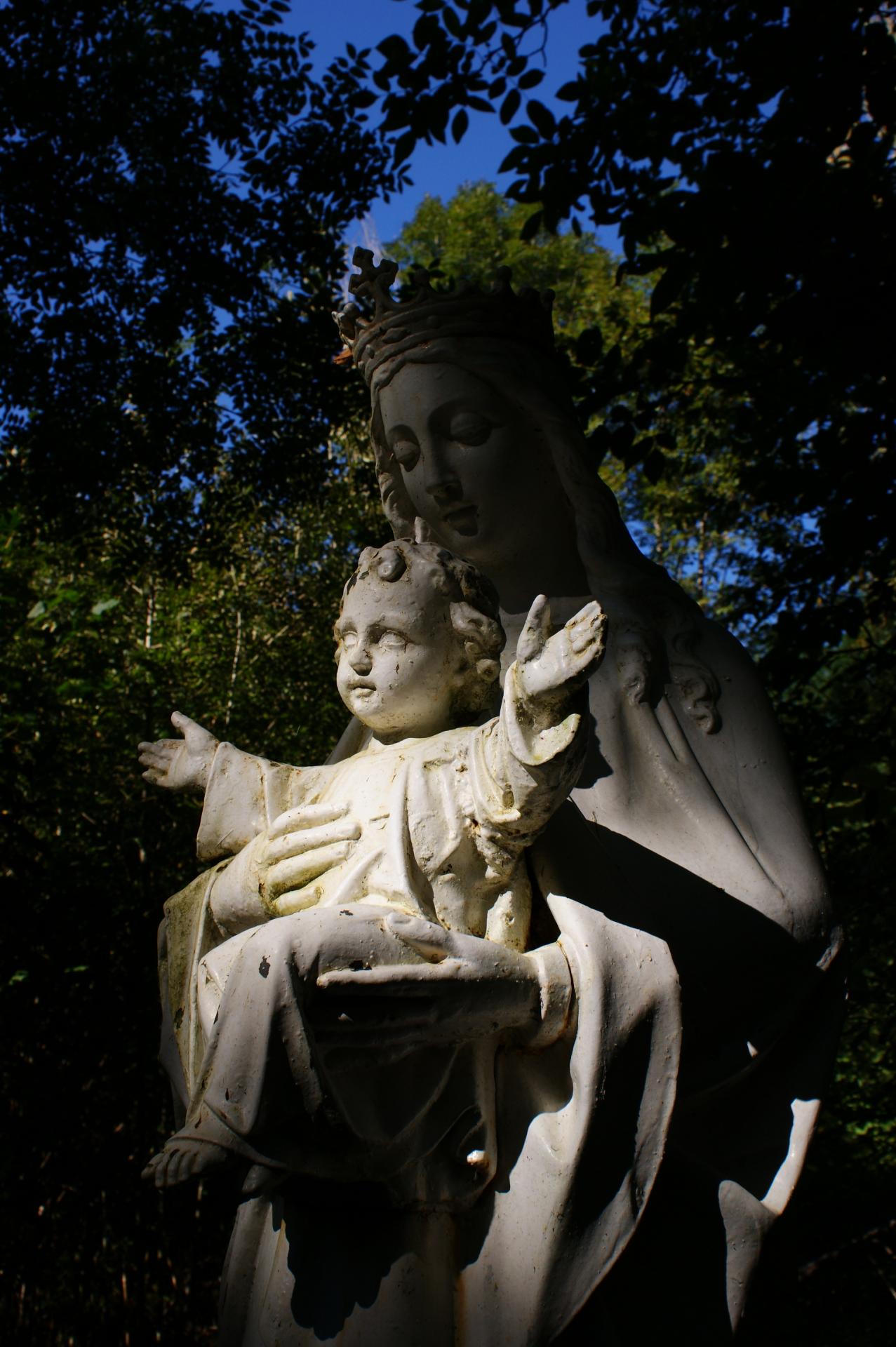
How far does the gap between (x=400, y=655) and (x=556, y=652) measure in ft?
1.83

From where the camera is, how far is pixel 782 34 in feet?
15.2

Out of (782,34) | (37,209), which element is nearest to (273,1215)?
(782,34)

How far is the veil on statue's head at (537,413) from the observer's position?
2.99 m

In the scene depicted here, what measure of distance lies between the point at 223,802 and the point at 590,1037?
90cm

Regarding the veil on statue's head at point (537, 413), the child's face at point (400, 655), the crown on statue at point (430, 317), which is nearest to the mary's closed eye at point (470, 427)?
the veil on statue's head at point (537, 413)

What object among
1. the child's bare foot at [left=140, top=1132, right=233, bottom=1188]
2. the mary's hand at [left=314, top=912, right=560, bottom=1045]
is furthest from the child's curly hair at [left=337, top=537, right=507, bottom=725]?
the child's bare foot at [left=140, top=1132, right=233, bottom=1188]

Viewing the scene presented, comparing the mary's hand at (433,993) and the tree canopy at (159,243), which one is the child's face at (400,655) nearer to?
the mary's hand at (433,993)

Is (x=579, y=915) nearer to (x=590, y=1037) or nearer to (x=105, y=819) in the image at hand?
(x=590, y=1037)

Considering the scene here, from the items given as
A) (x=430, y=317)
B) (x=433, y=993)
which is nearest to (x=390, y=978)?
(x=433, y=993)

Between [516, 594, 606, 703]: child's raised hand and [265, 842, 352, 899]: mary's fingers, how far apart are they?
0.50m

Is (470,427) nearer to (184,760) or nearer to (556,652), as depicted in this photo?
(184,760)

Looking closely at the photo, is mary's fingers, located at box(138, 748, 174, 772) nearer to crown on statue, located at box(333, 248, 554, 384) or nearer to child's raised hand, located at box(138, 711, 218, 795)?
child's raised hand, located at box(138, 711, 218, 795)

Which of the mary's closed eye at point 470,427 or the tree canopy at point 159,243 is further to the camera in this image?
the tree canopy at point 159,243

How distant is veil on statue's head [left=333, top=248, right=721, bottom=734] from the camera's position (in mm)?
2990
